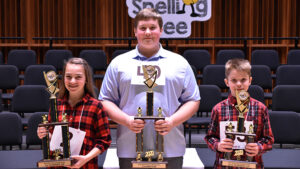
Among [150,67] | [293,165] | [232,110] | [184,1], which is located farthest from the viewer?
[184,1]

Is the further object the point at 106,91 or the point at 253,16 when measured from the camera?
the point at 253,16

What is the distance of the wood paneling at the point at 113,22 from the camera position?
7855mm

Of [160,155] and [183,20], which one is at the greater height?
[183,20]

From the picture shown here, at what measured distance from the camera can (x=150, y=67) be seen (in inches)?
77.3

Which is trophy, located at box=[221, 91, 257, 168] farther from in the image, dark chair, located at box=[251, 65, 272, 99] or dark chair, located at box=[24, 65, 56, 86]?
dark chair, located at box=[24, 65, 56, 86]

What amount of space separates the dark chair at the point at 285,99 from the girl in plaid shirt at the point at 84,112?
2.87 meters

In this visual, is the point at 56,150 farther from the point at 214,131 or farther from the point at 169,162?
the point at 214,131

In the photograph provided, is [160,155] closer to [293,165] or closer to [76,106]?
[76,106]

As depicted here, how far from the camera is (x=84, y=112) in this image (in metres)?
2.10

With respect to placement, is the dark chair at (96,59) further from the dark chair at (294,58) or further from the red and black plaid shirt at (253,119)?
the red and black plaid shirt at (253,119)

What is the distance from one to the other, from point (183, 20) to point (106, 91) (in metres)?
3.46

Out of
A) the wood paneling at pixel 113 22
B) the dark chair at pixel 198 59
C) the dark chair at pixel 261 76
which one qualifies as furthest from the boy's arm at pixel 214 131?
the wood paneling at pixel 113 22

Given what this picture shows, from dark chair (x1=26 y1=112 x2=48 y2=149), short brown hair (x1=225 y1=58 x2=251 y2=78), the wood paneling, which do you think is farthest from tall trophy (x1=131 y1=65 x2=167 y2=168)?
the wood paneling

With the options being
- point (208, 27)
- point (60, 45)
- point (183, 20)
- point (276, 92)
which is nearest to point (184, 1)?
point (183, 20)
